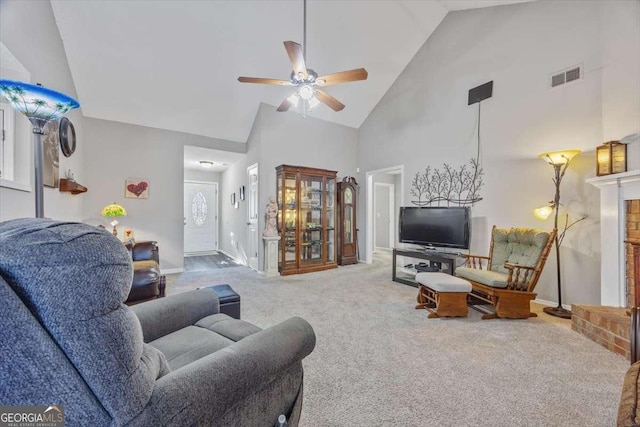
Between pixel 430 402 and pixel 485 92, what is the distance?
398 centimetres

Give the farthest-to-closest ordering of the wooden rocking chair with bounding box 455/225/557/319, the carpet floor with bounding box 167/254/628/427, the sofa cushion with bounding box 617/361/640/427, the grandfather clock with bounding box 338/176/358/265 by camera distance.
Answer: the grandfather clock with bounding box 338/176/358/265 < the wooden rocking chair with bounding box 455/225/557/319 < the carpet floor with bounding box 167/254/628/427 < the sofa cushion with bounding box 617/361/640/427

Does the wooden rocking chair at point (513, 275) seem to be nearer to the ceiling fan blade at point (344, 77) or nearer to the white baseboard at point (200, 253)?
the ceiling fan blade at point (344, 77)

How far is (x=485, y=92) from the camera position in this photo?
3.76 meters

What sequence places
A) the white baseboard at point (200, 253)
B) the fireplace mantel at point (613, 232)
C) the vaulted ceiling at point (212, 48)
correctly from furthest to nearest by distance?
1. the white baseboard at point (200, 253)
2. the vaulted ceiling at point (212, 48)
3. the fireplace mantel at point (613, 232)

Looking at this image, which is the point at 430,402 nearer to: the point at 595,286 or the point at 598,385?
the point at 598,385

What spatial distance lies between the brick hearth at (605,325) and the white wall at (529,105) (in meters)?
0.68

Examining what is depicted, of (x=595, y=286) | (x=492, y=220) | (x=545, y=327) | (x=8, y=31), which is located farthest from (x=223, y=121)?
(x=595, y=286)

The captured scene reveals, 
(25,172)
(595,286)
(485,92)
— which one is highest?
(485,92)

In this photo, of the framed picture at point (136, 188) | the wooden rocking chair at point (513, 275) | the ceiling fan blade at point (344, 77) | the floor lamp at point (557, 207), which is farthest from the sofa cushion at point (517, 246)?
the framed picture at point (136, 188)

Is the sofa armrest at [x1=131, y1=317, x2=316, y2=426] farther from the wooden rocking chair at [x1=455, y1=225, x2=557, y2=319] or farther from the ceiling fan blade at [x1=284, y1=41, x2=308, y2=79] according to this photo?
the wooden rocking chair at [x1=455, y1=225, x2=557, y2=319]

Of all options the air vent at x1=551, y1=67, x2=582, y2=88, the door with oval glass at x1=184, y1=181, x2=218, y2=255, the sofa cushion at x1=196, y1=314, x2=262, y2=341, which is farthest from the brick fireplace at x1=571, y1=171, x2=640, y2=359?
the door with oval glass at x1=184, y1=181, x2=218, y2=255

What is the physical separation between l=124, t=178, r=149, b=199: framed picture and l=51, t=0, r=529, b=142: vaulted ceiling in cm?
98

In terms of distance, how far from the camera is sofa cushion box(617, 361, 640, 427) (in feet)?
2.77

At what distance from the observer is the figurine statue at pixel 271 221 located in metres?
4.71
